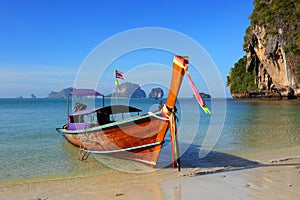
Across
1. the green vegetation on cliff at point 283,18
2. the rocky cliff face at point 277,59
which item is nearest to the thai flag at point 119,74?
the green vegetation on cliff at point 283,18

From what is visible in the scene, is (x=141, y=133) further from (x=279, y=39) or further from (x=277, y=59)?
(x=277, y=59)

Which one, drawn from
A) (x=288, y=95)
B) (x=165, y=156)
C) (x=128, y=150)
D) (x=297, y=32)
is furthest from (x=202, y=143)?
(x=288, y=95)

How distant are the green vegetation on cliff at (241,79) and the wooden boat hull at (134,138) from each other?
81917mm

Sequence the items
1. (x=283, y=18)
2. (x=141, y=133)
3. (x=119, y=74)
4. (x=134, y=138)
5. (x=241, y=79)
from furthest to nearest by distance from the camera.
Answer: (x=241, y=79)
(x=283, y=18)
(x=119, y=74)
(x=134, y=138)
(x=141, y=133)

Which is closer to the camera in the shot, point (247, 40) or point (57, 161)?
point (57, 161)

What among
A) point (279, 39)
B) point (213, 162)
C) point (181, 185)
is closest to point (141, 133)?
point (181, 185)

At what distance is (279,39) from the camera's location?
57.0 metres

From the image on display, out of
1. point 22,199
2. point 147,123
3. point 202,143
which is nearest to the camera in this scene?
point 22,199

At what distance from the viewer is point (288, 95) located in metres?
60.5

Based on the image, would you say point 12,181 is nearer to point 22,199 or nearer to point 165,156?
point 22,199

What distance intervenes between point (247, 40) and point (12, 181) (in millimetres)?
77166

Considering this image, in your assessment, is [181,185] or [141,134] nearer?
[181,185]

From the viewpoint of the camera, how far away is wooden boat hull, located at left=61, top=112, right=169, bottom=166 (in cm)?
917

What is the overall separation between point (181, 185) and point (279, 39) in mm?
57984
